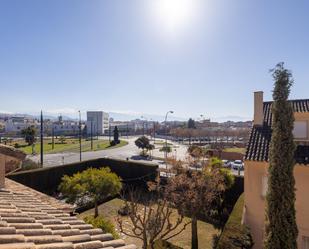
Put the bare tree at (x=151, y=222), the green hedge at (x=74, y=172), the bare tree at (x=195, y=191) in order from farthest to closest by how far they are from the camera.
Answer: the green hedge at (x=74, y=172) → the bare tree at (x=195, y=191) → the bare tree at (x=151, y=222)

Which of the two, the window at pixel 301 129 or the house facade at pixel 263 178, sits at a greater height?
the window at pixel 301 129

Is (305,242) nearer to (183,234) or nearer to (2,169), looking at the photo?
(183,234)

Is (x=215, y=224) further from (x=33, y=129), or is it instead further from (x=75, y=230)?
(x=33, y=129)

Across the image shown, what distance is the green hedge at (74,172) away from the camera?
27.9m

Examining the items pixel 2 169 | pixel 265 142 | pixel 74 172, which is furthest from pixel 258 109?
pixel 74 172

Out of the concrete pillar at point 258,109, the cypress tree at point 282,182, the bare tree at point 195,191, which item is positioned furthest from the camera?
the bare tree at point 195,191

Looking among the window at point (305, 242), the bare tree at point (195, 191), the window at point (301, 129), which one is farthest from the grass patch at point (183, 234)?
the window at point (301, 129)

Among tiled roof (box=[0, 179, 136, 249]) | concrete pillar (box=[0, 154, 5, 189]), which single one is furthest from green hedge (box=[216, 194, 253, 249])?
concrete pillar (box=[0, 154, 5, 189])

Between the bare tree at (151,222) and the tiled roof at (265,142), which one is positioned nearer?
the bare tree at (151,222)

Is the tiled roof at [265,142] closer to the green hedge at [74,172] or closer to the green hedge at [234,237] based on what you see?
the green hedge at [234,237]

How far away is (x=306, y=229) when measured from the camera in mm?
13992

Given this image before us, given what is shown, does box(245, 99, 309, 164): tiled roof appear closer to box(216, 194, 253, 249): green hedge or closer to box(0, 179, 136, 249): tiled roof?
box(216, 194, 253, 249): green hedge

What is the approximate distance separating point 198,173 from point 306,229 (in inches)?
355

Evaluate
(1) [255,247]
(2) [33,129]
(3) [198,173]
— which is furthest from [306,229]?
(2) [33,129]
